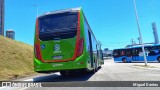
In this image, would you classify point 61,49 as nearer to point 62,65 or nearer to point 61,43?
point 61,43

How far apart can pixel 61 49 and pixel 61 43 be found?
31cm

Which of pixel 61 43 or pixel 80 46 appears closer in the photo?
pixel 80 46

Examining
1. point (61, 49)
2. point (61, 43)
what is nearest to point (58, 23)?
point (61, 43)

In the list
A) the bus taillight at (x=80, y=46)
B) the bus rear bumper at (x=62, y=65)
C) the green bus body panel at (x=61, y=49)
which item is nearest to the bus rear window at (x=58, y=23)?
the green bus body panel at (x=61, y=49)

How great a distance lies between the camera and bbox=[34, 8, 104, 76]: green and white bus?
11164mm

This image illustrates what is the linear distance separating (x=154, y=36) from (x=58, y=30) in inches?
2438

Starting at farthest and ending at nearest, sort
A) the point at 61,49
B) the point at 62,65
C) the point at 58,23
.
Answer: the point at 58,23
the point at 61,49
the point at 62,65

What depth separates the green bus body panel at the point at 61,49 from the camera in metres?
11.2

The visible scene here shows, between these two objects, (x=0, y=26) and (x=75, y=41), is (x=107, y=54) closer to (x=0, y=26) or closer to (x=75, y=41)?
(x=0, y=26)

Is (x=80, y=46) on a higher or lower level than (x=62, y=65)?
higher

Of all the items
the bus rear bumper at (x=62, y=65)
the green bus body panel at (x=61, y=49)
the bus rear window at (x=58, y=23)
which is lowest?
the bus rear bumper at (x=62, y=65)

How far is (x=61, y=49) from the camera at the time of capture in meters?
11.4

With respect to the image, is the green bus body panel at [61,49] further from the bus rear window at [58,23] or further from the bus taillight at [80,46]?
the bus rear window at [58,23]

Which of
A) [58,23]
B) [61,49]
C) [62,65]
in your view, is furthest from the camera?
[58,23]
